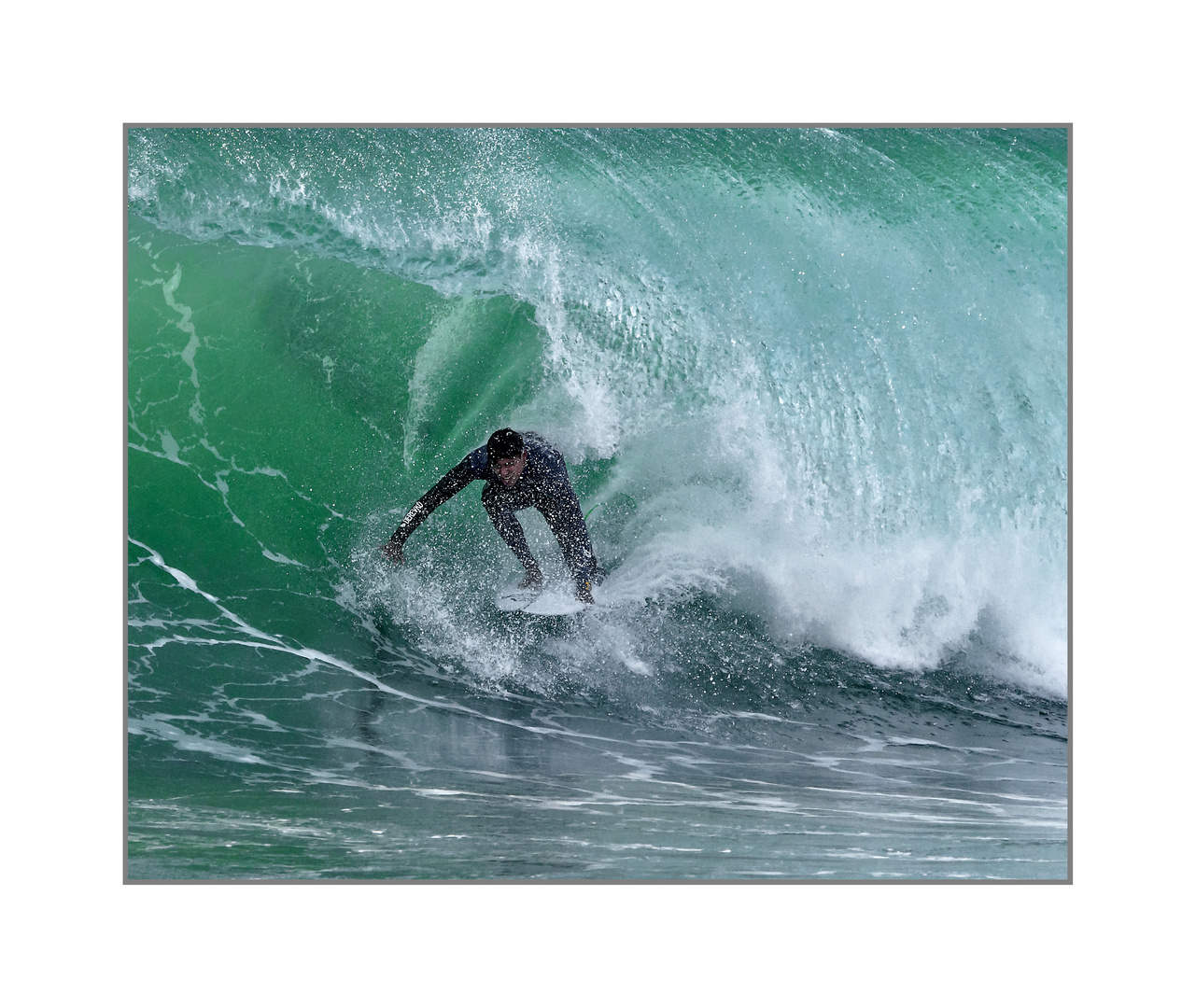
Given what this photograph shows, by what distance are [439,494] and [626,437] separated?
1.08 meters

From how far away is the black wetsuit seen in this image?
14.8 feet

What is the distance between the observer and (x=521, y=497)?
15.1 feet

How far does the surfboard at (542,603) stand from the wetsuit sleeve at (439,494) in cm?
58

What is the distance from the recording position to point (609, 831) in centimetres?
369

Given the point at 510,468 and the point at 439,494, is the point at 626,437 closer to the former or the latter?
the point at 510,468

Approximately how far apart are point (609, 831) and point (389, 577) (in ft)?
6.04

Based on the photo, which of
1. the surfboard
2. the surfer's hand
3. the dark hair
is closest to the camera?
the dark hair

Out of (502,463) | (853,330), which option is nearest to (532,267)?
(502,463)

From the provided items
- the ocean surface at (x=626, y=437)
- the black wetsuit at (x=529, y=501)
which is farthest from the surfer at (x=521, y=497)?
the ocean surface at (x=626, y=437)

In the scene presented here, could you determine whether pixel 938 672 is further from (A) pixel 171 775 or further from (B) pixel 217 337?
(B) pixel 217 337

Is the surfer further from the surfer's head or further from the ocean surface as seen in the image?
the ocean surface

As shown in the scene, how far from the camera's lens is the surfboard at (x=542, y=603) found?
467 cm

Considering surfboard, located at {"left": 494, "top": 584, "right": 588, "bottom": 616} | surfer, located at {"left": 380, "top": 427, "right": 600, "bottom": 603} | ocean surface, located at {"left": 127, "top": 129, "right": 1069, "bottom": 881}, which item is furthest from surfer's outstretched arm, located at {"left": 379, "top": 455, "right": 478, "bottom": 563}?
surfboard, located at {"left": 494, "top": 584, "right": 588, "bottom": 616}

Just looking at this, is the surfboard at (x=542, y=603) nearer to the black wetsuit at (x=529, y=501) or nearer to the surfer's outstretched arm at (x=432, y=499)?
the black wetsuit at (x=529, y=501)
